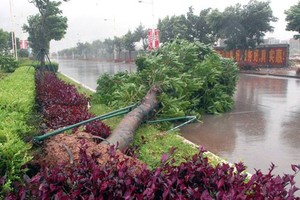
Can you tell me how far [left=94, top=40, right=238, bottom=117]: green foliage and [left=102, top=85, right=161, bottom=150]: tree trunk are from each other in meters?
0.27

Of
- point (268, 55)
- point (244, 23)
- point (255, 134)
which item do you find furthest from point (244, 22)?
point (255, 134)

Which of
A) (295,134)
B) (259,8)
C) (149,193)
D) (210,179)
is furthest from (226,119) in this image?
(259,8)

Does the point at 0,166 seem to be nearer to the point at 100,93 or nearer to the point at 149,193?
the point at 149,193

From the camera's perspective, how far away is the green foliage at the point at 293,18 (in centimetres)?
2273

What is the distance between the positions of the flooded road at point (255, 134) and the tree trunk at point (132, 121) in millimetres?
992

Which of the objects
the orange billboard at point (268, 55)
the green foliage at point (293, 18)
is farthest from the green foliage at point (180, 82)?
the orange billboard at point (268, 55)

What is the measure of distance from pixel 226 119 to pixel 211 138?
1.95m

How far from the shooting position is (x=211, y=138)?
6.66m

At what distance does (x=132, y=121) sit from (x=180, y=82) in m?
2.66

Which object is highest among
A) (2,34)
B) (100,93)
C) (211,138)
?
(2,34)

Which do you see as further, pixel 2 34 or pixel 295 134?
pixel 2 34

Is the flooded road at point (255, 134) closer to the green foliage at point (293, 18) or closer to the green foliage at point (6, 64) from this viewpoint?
the green foliage at point (293, 18)

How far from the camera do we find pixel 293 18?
23062 millimetres

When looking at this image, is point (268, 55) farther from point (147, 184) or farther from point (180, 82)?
point (147, 184)
